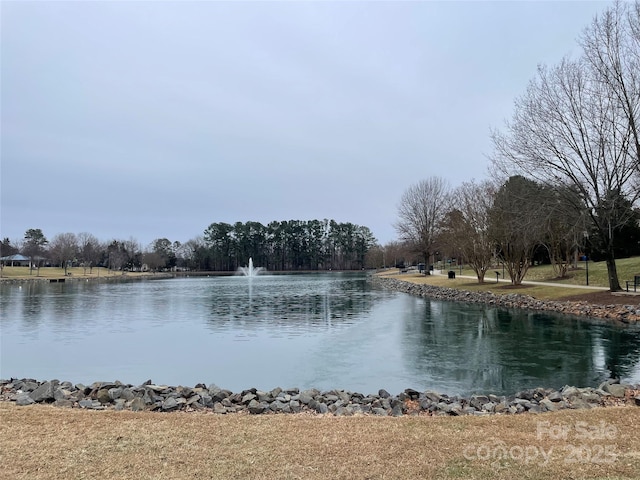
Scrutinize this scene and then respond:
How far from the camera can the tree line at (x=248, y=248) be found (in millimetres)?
104812

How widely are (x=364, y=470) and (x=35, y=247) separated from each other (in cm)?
9444

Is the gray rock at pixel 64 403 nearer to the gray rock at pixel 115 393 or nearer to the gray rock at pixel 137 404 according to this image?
the gray rock at pixel 115 393

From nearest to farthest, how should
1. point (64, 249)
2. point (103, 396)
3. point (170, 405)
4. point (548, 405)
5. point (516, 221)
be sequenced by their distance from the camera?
point (548, 405)
point (170, 405)
point (103, 396)
point (516, 221)
point (64, 249)

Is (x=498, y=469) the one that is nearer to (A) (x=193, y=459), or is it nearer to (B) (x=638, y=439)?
(B) (x=638, y=439)

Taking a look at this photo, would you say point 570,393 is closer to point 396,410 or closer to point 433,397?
point 433,397

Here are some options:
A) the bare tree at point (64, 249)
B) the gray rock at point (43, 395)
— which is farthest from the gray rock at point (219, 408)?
the bare tree at point (64, 249)

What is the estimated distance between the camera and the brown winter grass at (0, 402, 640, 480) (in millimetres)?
4000

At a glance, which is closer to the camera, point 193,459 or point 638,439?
point 193,459

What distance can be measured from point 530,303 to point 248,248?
87.2m

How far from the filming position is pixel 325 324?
765 inches

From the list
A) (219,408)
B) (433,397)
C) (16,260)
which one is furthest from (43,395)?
(16,260)

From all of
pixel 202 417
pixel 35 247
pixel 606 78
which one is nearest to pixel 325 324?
pixel 202 417

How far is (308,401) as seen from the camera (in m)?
7.59

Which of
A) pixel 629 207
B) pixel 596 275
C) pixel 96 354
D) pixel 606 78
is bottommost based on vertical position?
pixel 96 354
